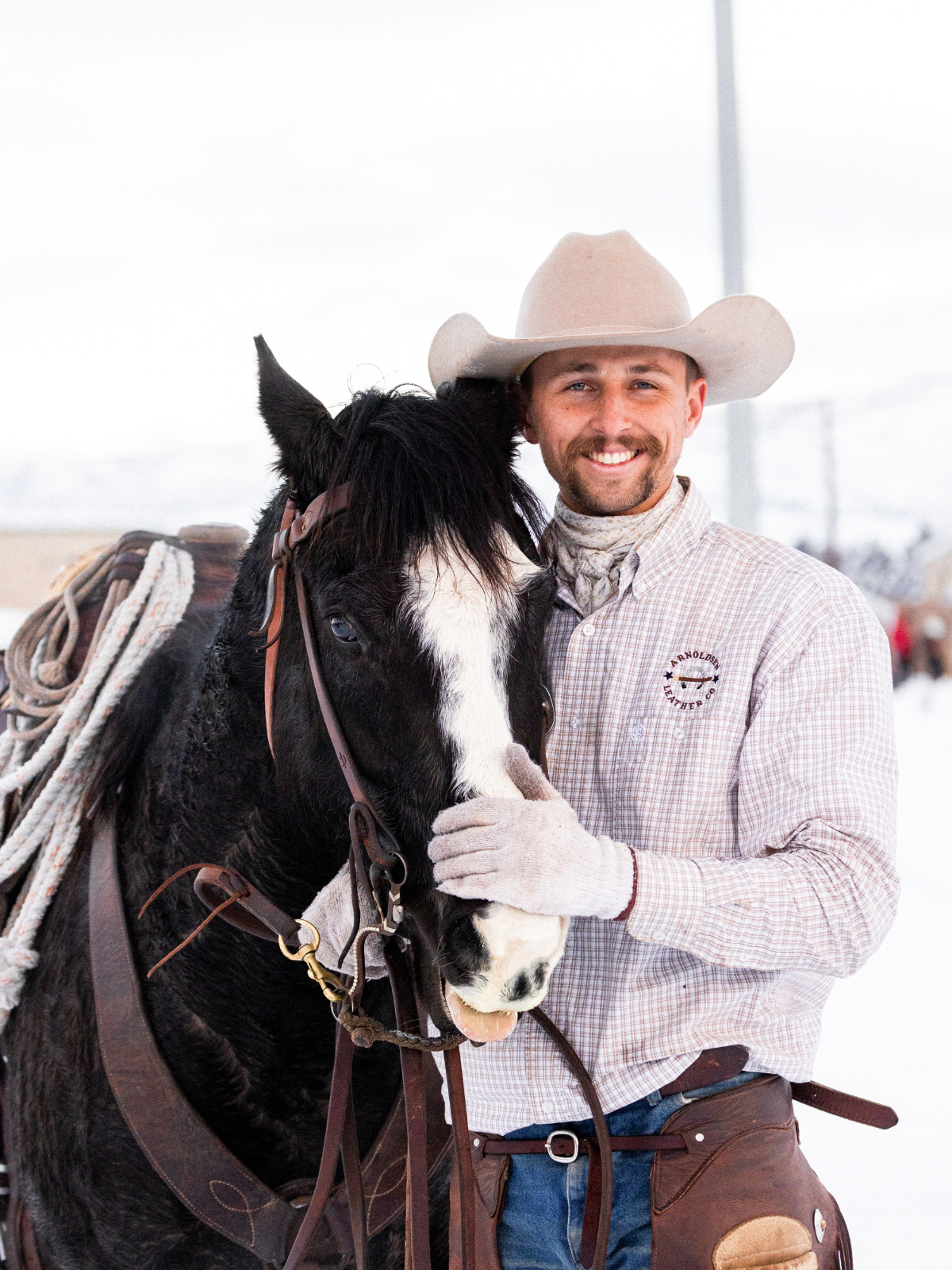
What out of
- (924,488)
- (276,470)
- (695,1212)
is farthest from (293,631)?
(924,488)

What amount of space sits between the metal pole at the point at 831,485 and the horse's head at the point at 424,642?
4.50 m

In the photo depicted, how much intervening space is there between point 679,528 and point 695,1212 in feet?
2.70

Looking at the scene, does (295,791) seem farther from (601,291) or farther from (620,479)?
(601,291)

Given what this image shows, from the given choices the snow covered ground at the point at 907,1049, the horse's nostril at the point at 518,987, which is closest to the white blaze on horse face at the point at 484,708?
the horse's nostril at the point at 518,987

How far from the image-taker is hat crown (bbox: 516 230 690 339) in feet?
4.69

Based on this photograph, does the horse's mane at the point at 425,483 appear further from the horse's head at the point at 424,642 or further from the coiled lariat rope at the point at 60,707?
the coiled lariat rope at the point at 60,707

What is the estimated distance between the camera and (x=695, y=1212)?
1.21 m

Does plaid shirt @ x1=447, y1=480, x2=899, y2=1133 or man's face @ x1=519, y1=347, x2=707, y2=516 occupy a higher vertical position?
man's face @ x1=519, y1=347, x2=707, y2=516

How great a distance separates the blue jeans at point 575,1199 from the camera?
1.26 metres

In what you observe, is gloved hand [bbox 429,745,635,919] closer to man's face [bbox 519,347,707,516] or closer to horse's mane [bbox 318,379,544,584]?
horse's mane [bbox 318,379,544,584]

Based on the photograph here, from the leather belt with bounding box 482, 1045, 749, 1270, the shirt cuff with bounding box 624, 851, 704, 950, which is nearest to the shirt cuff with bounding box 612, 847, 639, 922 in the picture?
the shirt cuff with bounding box 624, 851, 704, 950

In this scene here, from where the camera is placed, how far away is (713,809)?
4.27 ft

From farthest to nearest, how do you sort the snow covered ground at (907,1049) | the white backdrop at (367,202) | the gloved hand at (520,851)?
the white backdrop at (367,202)
the snow covered ground at (907,1049)
the gloved hand at (520,851)

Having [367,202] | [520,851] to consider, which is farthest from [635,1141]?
[367,202]
